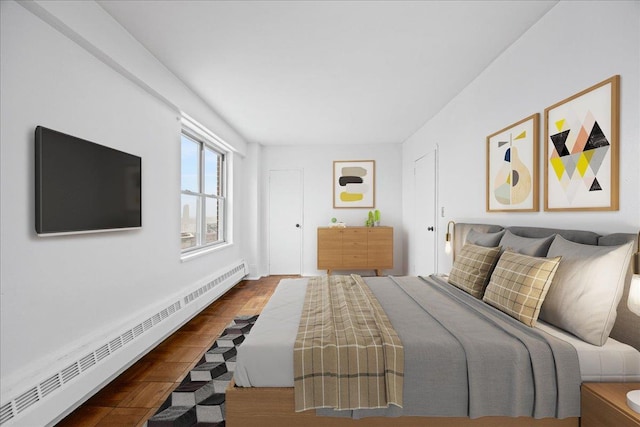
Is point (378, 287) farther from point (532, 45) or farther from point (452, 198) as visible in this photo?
point (532, 45)

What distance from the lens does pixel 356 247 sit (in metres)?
5.28

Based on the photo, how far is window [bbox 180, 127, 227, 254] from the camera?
141 inches

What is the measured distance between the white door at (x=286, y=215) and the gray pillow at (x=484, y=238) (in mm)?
3539

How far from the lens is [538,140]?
6.88 ft

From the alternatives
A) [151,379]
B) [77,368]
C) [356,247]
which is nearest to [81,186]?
[77,368]

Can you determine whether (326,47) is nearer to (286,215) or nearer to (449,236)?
(449,236)

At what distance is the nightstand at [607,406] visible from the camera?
112 cm

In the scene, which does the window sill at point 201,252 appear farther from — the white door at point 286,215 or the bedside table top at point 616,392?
the bedside table top at point 616,392

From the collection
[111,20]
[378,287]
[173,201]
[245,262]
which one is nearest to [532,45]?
[378,287]

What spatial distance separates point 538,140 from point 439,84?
131cm

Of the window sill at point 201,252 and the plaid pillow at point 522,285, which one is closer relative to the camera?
the plaid pillow at point 522,285

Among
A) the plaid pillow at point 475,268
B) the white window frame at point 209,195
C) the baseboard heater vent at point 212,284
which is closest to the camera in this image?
the plaid pillow at point 475,268

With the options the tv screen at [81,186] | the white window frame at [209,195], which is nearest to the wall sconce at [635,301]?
the tv screen at [81,186]

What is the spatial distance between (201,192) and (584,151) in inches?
152
